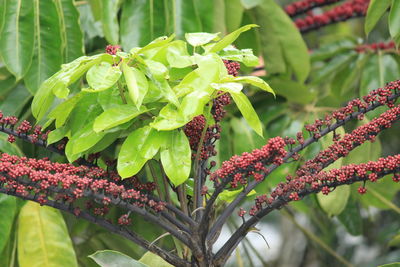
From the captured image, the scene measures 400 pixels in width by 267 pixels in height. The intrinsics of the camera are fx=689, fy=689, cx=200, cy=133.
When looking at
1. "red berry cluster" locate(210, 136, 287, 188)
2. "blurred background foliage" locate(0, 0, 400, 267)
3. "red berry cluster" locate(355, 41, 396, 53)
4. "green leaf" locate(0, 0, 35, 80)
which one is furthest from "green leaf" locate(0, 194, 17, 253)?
"red berry cluster" locate(355, 41, 396, 53)

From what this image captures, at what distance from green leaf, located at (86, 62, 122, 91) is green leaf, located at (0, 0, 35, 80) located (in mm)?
365

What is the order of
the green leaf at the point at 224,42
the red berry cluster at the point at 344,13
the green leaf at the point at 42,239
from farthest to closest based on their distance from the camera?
the red berry cluster at the point at 344,13, the green leaf at the point at 42,239, the green leaf at the point at 224,42

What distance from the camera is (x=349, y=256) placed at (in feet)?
8.84

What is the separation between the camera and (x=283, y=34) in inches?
59.1

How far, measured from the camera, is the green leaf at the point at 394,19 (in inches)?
42.8

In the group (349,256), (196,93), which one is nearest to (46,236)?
(196,93)

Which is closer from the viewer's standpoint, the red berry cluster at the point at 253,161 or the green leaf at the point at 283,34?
the red berry cluster at the point at 253,161

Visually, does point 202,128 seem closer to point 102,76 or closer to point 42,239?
point 102,76

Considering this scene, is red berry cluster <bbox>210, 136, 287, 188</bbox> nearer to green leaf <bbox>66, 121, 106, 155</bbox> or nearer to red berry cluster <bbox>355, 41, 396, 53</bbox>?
green leaf <bbox>66, 121, 106, 155</bbox>

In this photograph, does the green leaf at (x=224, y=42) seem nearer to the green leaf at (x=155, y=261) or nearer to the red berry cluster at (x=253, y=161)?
the red berry cluster at (x=253, y=161)

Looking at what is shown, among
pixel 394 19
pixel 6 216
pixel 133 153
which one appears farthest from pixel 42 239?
pixel 394 19

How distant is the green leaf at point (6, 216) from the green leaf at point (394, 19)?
2.17 ft

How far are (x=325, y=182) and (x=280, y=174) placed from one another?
673mm

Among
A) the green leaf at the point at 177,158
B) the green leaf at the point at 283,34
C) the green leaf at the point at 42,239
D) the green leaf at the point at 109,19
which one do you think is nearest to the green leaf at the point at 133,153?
the green leaf at the point at 177,158
